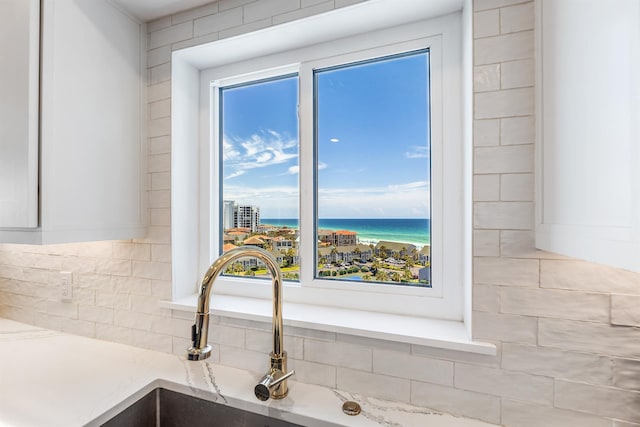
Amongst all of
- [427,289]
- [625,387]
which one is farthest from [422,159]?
→ [625,387]

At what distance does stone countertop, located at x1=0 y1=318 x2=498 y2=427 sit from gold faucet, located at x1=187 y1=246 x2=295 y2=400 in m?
0.09

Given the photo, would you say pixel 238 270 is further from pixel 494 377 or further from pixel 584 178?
pixel 584 178

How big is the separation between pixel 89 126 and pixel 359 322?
1075 mm

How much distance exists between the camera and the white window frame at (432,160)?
3.47 feet

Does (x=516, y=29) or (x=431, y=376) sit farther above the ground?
(x=516, y=29)

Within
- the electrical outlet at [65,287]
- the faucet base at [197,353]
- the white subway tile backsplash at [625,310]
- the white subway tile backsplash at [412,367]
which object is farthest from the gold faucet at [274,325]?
the electrical outlet at [65,287]

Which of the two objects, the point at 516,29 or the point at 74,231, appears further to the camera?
the point at 74,231

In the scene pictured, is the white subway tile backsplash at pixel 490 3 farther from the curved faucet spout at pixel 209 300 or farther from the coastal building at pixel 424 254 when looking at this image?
the curved faucet spout at pixel 209 300

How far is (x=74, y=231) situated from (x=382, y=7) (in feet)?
3.82

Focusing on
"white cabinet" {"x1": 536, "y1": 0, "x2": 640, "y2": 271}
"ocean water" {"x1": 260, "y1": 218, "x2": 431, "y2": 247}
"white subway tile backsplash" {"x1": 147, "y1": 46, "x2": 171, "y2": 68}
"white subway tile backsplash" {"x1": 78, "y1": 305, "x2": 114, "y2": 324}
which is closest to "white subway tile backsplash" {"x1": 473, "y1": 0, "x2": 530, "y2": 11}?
"white cabinet" {"x1": 536, "y1": 0, "x2": 640, "y2": 271}

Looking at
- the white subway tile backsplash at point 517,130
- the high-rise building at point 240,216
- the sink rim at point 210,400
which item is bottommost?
the sink rim at point 210,400

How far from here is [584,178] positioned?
0.56 m

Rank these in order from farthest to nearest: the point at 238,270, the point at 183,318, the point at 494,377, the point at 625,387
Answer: the point at 238,270 → the point at 183,318 → the point at 494,377 → the point at 625,387

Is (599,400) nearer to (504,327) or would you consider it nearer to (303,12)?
(504,327)
